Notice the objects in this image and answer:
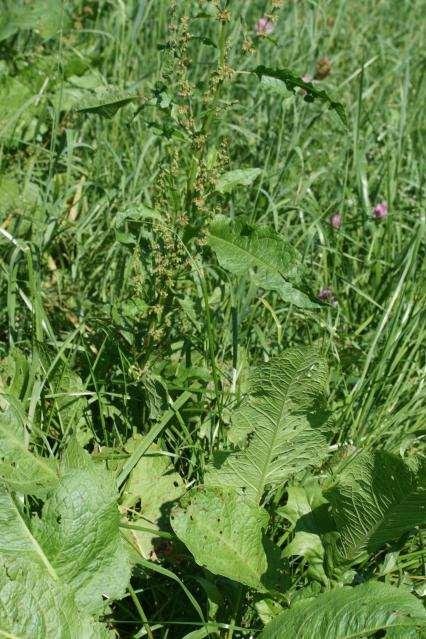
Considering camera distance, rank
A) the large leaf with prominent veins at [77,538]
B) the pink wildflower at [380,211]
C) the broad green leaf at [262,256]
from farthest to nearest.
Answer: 1. the pink wildflower at [380,211]
2. the broad green leaf at [262,256]
3. the large leaf with prominent veins at [77,538]

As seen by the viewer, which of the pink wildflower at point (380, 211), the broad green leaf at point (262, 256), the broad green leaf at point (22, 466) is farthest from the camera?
the pink wildflower at point (380, 211)

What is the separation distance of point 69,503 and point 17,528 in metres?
0.11

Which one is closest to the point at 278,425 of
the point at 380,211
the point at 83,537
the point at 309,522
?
the point at 309,522

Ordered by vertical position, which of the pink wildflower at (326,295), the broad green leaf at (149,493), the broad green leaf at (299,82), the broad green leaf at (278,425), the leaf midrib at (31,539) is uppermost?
the broad green leaf at (299,82)

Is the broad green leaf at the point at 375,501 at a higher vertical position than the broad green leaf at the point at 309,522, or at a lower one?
higher

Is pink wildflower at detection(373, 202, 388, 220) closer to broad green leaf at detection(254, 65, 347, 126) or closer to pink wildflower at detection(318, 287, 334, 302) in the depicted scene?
pink wildflower at detection(318, 287, 334, 302)

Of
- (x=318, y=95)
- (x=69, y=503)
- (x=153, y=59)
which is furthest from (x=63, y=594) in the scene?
(x=153, y=59)

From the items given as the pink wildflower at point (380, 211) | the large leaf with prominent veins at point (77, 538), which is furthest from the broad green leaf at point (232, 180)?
the pink wildflower at point (380, 211)

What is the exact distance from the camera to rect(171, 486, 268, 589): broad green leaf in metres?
1.77

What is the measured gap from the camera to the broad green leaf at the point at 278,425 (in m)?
1.83

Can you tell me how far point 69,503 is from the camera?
172 cm

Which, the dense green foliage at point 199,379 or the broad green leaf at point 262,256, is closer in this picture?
the dense green foliage at point 199,379

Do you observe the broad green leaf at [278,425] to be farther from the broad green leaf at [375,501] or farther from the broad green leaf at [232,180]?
the broad green leaf at [232,180]

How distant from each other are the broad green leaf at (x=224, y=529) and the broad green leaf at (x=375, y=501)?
6.7 inches
